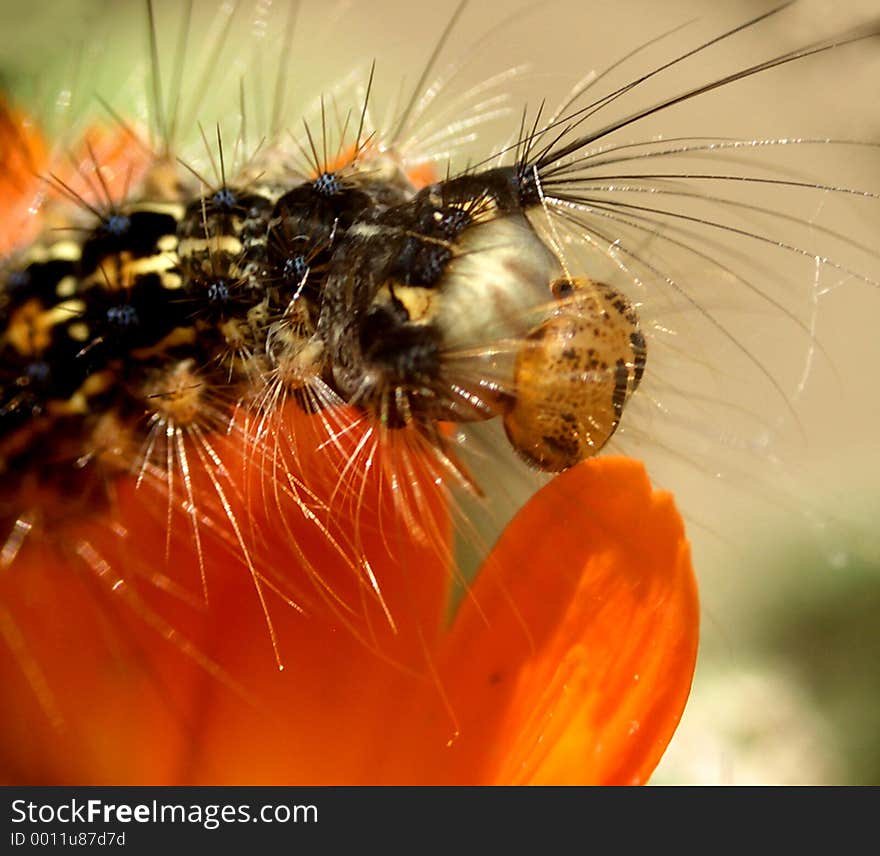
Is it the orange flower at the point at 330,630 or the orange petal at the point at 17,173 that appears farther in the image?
the orange petal at the point at 17,173

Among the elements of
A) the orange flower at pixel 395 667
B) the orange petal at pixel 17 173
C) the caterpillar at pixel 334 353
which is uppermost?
the orange petal at pixel 17 173

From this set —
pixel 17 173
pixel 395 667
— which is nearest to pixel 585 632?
pixel 395 667

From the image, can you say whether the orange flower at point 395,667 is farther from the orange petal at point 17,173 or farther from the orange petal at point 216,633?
the orange petal at point 17,173

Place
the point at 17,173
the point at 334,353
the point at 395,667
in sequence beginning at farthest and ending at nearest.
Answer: the point at 17,173, the point at 395,667, the point at 334,353

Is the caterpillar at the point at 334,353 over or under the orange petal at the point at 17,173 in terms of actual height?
under

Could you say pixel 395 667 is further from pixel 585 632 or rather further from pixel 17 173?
pixel 17 173

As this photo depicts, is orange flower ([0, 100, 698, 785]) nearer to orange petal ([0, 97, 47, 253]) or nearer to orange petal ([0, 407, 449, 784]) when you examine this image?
orange petal ([0, 407, 449, 784])

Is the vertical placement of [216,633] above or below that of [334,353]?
below

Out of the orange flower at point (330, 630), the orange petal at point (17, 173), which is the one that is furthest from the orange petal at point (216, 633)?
the orange petal at point (17, 173)
